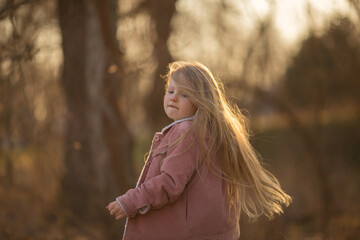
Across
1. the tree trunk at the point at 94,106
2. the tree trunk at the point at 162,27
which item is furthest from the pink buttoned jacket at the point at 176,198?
the tree trunk at the point at 162,27

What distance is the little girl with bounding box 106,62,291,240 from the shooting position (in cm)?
237

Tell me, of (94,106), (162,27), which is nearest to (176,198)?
(94,106)

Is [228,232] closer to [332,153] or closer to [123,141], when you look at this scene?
[123,141]

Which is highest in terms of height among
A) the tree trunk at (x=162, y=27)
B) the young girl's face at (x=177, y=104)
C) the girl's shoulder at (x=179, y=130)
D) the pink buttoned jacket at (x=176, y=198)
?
the tree trunk at (x=162, y=27)

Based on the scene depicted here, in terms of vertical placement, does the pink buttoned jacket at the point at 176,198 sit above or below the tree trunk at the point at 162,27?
below

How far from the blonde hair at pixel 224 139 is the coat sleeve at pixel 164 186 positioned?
0.43 feet

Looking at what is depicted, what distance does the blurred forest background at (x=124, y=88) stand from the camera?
526 centimetres

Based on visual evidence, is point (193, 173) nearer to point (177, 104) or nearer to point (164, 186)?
point (164, 186)

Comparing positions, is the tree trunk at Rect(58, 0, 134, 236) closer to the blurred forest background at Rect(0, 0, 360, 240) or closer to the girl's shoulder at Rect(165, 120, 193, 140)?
the blurred forest background at Rect(0, 0, 360, 240)

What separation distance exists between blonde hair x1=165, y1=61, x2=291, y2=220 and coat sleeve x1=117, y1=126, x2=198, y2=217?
0.13 metres

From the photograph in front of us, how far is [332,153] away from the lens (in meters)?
11.0

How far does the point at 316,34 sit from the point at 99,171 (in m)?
4.30

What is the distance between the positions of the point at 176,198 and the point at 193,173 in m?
0.18

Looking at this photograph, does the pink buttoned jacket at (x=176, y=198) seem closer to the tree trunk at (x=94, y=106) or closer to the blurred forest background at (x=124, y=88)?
the blurred forest background at (x=124, y=88)
